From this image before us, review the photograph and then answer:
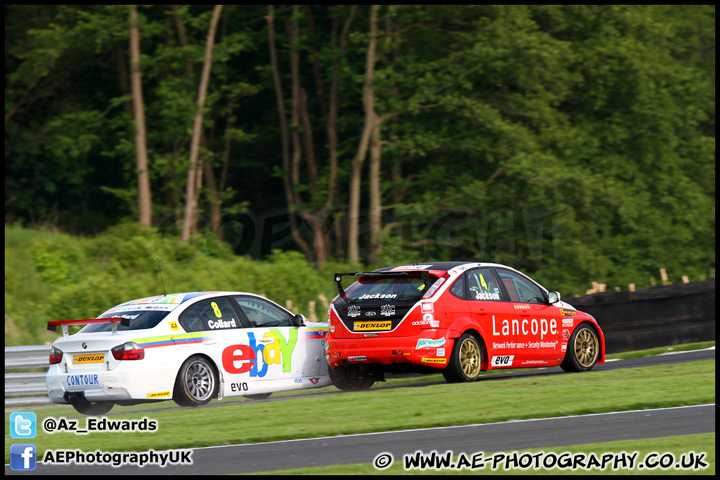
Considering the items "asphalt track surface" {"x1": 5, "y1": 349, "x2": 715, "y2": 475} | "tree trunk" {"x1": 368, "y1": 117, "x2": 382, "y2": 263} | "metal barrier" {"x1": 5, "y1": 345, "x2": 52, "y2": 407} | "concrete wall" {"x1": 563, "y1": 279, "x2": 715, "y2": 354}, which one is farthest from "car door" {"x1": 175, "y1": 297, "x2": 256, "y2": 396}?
"tree trunk" {"x1": 368, "y1": 117, "x2": 382, "y2": 263}

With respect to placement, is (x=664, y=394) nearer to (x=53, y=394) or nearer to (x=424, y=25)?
(x=53, y=394)

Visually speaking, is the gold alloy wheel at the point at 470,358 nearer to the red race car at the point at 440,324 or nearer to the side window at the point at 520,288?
the red race car at the point at 440,324

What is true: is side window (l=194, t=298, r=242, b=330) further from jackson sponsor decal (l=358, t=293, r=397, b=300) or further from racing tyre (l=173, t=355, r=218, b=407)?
jackson sponsor decal (l=358, t=293, r=397, b=300)

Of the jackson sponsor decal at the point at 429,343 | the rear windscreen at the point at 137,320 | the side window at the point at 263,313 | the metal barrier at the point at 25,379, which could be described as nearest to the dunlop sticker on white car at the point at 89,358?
the rear windscreen at the point at 137,320

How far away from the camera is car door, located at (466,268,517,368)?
13.9 m

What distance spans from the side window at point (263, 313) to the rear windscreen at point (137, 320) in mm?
1345

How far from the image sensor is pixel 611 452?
8.38 m

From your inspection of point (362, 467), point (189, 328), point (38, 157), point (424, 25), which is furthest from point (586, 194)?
point (362, 467)

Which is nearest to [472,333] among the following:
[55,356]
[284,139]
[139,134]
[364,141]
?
[55,356]

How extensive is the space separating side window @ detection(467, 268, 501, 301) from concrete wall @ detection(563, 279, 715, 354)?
3.84 meters

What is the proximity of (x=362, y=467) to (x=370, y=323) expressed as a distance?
5216mm

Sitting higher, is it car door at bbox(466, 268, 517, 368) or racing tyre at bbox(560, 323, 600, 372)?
car door at bbox(466, 268, 517, 368)

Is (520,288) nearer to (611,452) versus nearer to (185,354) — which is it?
(185,354)

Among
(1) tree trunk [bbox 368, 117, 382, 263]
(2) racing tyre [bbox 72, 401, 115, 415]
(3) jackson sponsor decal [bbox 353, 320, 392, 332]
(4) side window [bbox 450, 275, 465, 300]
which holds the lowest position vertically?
(2) racing tyre [bbox 72, 401, 115, 415]
